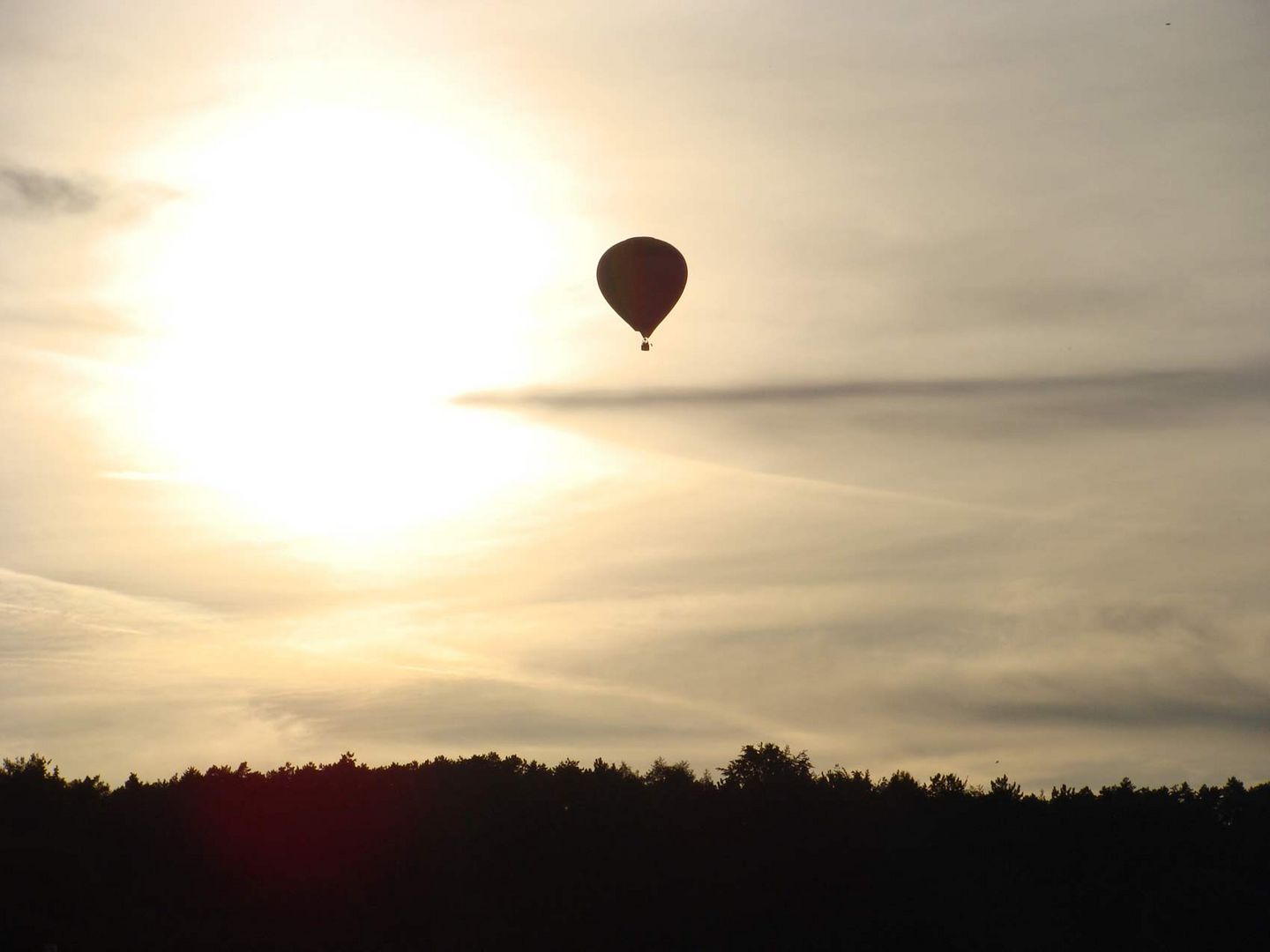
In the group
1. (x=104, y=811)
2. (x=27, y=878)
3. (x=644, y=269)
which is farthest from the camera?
(x=104, y=811)

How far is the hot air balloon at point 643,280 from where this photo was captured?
58.8m

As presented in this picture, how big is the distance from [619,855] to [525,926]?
6023 mm

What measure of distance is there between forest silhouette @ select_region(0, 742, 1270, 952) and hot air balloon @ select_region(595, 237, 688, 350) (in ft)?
72.6

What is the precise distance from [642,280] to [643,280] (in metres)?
0.03

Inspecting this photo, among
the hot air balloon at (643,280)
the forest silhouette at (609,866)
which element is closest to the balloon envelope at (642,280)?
the hot air balloon at (643,280)

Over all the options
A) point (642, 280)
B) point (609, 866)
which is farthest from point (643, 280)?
point (609, 866)

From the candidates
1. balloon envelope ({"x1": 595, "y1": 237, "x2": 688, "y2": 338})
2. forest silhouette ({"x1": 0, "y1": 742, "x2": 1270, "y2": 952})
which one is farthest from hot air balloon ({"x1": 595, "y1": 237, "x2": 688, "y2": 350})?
forest silhouette ({"x1": 0, "y1": 742, "x2": 1270, "y2": 952})

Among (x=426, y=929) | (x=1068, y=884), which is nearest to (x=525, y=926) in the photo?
(x=426, y=929)

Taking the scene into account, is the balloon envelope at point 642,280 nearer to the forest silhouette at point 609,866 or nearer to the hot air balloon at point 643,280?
the hot air balloon at point 643,280

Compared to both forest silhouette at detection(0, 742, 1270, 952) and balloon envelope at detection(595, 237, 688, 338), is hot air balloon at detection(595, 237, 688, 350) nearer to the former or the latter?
balloon envelope at detection(595, 237, 688, 338)

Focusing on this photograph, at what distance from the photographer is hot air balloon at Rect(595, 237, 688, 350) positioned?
5875 centimetres

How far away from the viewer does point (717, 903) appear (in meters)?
62.2

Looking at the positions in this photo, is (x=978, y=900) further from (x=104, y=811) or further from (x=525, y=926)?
(x=104, y=811)

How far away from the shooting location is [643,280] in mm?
58688
